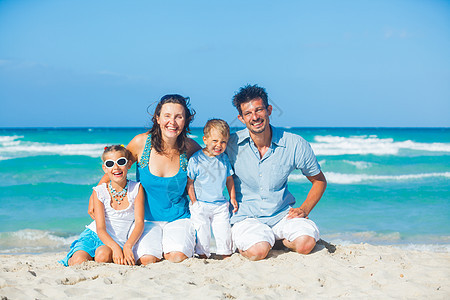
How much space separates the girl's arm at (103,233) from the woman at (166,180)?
19 cm

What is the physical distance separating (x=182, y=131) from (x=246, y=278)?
1686 millimetres

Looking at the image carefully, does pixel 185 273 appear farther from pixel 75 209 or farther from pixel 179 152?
pixel 75 209

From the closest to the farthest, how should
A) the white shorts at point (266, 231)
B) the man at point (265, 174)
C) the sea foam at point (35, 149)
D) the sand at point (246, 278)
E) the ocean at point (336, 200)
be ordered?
the sand at point (246, 278) → the white shorts at point (266, 231) → the man at point (265, 174) → the ocean at point (336, 200) → the sea foam at point (35, 149)

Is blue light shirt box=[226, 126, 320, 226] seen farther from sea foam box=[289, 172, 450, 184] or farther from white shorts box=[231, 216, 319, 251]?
sea foam box=[289, 172, 450, 184]

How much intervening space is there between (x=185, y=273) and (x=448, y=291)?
2213 millimetres

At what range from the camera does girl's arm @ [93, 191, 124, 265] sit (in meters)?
3.85

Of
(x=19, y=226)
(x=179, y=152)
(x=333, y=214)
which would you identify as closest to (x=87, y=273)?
(x=179, y=152)

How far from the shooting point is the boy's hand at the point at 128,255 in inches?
152

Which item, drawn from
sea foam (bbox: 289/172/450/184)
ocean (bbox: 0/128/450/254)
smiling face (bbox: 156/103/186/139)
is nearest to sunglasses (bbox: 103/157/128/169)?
smiling face (bbox: 156/103/186/139)

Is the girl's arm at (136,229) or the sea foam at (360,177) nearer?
the girl's arm at (136,229)

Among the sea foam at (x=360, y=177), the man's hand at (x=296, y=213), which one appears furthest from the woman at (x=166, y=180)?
the sea foam at (x=360, y=177)

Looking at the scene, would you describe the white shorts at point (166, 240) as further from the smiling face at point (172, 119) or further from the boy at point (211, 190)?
the smiling face at point (172, 119)

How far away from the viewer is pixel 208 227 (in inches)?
167

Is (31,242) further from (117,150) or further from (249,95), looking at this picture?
(249,95)
